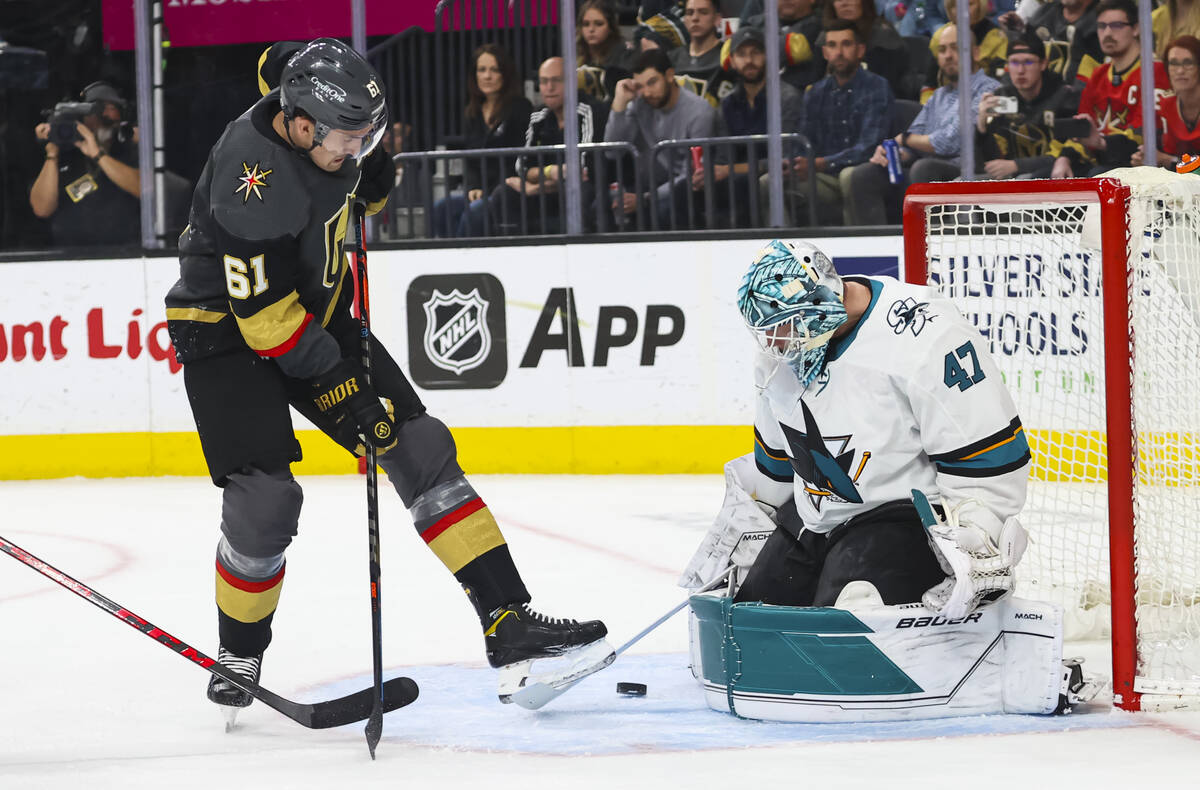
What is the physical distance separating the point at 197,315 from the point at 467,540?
56cm

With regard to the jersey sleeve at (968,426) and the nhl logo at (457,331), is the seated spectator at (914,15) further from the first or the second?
the jersey sleeve at (968,426)

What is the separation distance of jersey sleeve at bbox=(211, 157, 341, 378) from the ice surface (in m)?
0.63

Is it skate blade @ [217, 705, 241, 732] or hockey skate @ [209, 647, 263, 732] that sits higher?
hockey skate @ [209, 647, 263, 732]

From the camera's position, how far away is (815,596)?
8.77 ft

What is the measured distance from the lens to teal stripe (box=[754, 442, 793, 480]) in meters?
2.73

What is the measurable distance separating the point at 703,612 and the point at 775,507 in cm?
26

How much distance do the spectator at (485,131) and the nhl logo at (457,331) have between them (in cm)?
32

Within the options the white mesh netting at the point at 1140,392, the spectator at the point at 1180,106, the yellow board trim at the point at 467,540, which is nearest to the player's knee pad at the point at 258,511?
the yellow board trim at the point at 467,540

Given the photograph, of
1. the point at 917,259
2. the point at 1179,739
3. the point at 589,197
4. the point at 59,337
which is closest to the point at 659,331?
the point at 589,197

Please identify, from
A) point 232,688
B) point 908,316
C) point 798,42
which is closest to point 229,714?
point 232,688

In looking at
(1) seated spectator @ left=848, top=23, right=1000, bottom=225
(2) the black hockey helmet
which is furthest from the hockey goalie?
(1) seated spectator @ left=848, top=23, right=1000, bottom=225

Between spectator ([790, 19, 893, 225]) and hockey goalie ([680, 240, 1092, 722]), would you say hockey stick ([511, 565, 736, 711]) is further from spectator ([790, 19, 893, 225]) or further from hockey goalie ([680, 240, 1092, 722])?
spectator ([790, 19, 893, 225])

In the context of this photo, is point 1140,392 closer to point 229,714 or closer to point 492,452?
point 229,714

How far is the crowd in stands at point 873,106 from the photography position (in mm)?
5773
